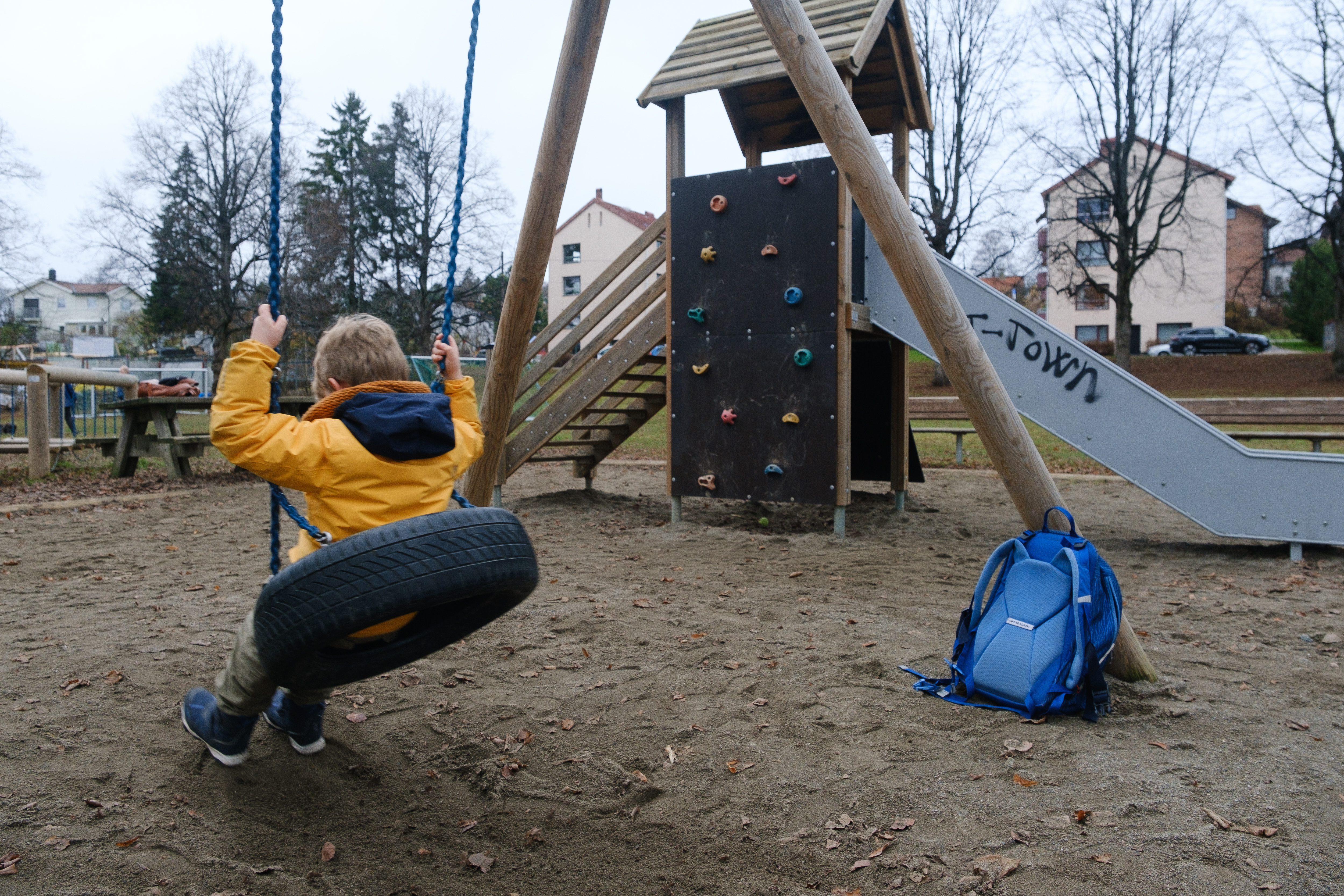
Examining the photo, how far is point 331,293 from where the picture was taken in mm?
34531

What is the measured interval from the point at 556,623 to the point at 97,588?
277 centimetres

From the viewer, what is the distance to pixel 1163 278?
43.4 meters

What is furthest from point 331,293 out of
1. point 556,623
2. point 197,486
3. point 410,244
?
point 556,623

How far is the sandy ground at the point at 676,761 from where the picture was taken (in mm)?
2285

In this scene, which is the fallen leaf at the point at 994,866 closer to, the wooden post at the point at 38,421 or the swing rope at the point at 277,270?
the swing rope at the point at 277,270

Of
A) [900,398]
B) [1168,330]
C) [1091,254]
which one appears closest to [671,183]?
[900,398]

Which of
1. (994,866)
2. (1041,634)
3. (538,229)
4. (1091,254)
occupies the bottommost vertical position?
(994,866)

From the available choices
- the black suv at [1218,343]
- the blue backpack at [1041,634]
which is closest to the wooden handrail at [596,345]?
the blue backpack at [1041,634]

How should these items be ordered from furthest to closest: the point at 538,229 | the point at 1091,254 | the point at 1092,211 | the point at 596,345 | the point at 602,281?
the point at 1091,254 < the point at 1092,211 < the point at 602,281 < the point at 596,345 < the point at 538,229

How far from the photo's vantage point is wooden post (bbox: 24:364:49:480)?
30.6ft

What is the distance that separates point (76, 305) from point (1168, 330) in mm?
87968

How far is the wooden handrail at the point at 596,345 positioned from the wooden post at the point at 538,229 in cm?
394

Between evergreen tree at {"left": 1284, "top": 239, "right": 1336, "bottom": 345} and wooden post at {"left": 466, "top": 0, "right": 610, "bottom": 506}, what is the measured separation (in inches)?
1731

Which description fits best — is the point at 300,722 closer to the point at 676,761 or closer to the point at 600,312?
the point at 676,761
